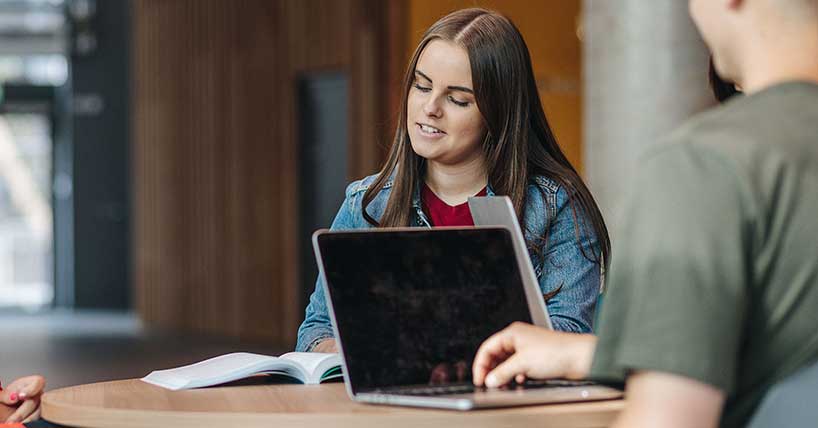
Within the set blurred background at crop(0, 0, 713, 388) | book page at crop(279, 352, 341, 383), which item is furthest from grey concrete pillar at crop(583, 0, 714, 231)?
book page at crop(279, 352, 341, 383)

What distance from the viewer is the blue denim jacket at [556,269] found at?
2123 mm

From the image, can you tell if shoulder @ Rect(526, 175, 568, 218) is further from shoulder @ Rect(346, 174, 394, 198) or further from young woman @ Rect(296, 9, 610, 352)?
shoulder @ Rect(346, 174, 394, 198)

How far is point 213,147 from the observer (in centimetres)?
1125

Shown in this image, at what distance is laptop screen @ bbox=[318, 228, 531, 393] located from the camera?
1.54 meters

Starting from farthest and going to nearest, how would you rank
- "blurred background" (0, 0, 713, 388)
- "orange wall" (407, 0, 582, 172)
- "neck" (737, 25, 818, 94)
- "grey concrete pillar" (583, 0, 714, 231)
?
"orange wall" (407, 0, 582, 172)
"blurred background" (0, 0, 713, 388)
"grey concrete pillar" (583, 0, 714, 231)
"neck" (737, 25, 818, 94)

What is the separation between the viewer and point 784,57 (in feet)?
3.88

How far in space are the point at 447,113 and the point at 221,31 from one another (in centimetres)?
924

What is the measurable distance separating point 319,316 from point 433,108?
0.44 m

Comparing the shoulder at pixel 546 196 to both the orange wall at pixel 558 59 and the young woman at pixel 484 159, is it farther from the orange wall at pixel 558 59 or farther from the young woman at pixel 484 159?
the orange wall at pixel 558 59

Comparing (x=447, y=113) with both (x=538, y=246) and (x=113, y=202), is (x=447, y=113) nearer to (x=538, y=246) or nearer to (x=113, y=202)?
(x=538, y=246)

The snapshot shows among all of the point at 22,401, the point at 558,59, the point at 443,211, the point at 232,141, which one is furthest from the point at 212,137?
the point at 22,401

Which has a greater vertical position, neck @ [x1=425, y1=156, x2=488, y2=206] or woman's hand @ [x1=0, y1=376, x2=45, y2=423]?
neck @ [x1=425, y1=156, x2=488, y2=206]

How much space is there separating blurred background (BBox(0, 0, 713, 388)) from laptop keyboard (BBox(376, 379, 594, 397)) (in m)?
4.58

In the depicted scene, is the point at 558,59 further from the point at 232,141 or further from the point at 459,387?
the point at 459,387
